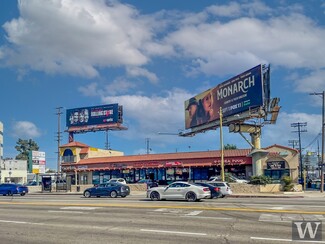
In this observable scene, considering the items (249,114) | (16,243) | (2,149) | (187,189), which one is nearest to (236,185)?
(249,114)

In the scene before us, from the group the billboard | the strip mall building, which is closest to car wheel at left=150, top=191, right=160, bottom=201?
the strip mall building

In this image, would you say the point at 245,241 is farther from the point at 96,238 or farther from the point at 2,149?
the point at 2,149

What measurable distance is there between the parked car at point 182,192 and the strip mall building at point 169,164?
2206 cm

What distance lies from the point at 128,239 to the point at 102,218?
5.36 metres

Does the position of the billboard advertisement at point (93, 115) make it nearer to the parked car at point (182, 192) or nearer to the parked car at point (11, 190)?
the parked car at point (11, 190)

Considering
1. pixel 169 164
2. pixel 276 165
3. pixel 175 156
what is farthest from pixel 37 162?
pixel 276 165

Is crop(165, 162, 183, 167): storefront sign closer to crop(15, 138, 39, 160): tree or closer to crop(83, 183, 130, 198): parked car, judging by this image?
crop(83, 183, 130, 198): parked car

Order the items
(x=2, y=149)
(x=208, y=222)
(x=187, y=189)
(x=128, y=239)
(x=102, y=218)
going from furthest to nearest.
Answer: (x=2, y=149) → (x=187, y=189) → (x=102, y=218) → (x=208, y=222) → (x=128, y=239)

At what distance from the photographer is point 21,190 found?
4328cm

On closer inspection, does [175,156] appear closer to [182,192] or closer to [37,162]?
[182,192]

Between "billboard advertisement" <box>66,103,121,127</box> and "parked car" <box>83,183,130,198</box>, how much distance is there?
41.6 meters

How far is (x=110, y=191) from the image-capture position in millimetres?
33312

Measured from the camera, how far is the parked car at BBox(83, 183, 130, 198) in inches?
1299

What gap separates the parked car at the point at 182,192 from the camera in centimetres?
2550
